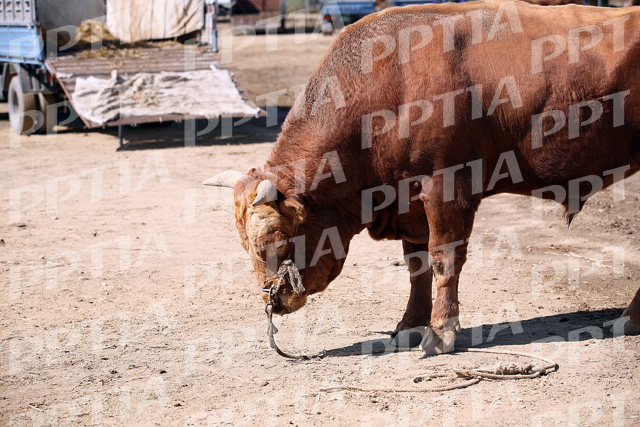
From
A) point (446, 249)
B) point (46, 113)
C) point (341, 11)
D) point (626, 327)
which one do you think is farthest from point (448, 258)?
point (341, 11)

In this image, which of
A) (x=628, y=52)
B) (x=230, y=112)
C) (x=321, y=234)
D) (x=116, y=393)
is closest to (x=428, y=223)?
(x=321, y=234)

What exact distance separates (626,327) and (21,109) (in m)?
11.6

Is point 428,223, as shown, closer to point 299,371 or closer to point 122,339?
point 299,371

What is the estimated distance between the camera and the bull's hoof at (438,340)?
16.4 ft

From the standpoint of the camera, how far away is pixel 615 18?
16.3 feet

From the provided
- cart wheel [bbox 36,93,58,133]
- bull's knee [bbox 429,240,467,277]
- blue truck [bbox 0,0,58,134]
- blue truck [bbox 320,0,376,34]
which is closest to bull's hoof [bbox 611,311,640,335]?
bull's knee [bbox 429,240,467,277]

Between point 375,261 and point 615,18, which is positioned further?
point 375,261

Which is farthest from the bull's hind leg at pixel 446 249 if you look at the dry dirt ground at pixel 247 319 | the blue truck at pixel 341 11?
the blue truck at pixel 341 11

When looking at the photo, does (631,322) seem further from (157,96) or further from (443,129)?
(157,96)

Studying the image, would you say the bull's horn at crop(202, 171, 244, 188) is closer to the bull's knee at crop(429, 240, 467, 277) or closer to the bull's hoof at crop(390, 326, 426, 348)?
the bull's knee at crop(429, 240, 467, 277)

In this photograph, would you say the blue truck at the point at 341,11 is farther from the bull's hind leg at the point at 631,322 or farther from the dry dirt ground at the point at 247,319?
the bull's hind leg at the point at 631,322

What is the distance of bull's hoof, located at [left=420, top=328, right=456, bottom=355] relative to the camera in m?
4.99

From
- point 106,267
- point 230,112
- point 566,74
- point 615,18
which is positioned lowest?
point 106,267

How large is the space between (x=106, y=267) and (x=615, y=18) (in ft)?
16.0
